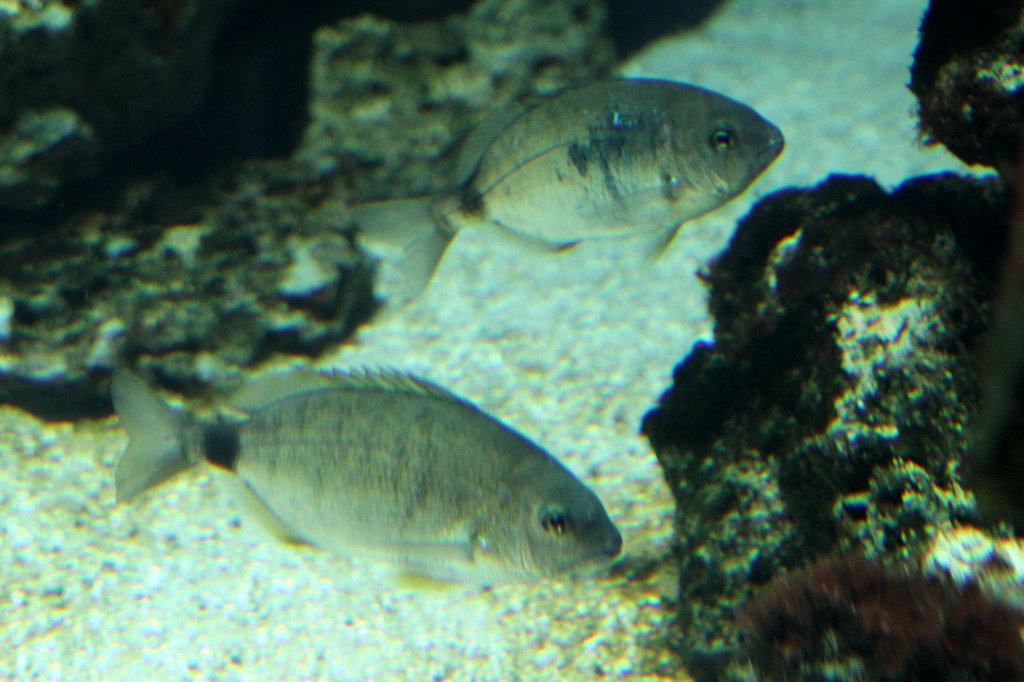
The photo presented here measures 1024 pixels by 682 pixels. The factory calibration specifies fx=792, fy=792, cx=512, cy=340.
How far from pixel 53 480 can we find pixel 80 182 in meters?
1.65

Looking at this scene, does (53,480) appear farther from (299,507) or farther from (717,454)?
(717,454)

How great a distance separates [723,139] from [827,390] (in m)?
1.07

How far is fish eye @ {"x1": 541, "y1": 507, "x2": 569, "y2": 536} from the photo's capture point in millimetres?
2361

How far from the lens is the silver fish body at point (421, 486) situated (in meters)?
2.37

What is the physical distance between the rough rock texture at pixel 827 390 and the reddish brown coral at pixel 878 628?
390mm

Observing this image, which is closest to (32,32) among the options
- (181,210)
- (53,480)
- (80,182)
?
(80,182)

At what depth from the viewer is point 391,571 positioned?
243cm

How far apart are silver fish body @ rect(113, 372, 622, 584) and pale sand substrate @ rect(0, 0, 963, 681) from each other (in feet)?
0.91

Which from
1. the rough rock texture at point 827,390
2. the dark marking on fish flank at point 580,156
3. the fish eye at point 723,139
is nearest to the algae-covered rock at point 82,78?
the dark marking on fish flank at point 580,156

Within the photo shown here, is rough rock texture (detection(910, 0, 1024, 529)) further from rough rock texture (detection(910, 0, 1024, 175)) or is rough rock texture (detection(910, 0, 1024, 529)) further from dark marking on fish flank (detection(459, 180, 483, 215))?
dark marking on fish flank (detection(459, 180, 483, 215))

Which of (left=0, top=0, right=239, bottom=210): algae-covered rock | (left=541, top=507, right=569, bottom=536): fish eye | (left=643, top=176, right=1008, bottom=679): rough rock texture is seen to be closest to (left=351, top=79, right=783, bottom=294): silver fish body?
(left=643, top=176, right=1008, bottom=679): rough rock texture

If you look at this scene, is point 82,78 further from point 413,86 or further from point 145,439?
point 413,86

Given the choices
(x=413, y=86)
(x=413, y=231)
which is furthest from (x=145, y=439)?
(x=413, y=86)

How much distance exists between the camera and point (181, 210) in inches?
189
